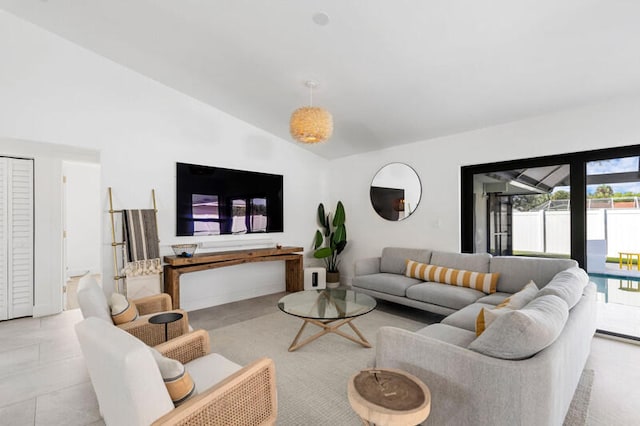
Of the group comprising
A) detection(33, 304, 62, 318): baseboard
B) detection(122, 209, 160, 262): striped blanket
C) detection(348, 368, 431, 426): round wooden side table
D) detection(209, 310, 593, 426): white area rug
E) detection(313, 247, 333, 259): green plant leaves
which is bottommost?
detection(209, 310, 593, 426): white area rug

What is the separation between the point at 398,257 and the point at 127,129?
3.91m

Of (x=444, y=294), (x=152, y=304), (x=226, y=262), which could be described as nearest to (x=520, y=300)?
(x=444, y=294)

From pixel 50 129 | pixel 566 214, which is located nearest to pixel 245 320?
pixel 50 129

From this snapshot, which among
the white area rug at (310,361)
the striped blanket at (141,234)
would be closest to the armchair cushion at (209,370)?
the white area rug at (310,361)

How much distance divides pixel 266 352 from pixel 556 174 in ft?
12.1

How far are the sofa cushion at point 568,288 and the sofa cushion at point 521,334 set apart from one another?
41cm

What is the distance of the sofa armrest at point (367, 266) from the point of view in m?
4.41

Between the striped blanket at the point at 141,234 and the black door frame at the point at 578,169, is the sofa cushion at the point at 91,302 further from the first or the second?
the black door frame at the point at 578,169

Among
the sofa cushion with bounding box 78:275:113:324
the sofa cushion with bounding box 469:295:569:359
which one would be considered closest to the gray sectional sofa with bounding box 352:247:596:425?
the sofa cushion with bounding box 469:295:569:359

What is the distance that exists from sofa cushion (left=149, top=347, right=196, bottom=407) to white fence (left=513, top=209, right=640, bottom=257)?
12.9 ft

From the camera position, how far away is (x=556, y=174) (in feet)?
11.4

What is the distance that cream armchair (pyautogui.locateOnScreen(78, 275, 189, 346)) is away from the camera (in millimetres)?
1913

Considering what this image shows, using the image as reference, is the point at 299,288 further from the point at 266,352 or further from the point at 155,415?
the point at 155,415

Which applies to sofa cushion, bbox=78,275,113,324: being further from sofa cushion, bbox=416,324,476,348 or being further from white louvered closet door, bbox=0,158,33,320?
white louvered closet door, bbox=0,158,33,320
